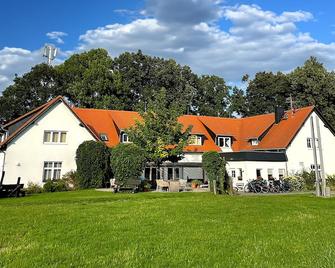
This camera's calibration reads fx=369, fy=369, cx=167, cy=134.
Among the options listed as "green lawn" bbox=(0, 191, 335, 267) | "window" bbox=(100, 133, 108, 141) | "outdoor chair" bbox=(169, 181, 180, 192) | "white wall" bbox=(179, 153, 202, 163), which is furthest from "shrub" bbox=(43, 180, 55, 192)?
"green lawn" bbox=(0, 191, 335, 267)

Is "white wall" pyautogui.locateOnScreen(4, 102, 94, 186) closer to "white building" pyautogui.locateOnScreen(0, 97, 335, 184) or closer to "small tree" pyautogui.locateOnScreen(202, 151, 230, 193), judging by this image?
"white building" pyautogui.locateOnScreen(0, 97, 335, 184)

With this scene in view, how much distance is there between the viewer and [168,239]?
8852mm

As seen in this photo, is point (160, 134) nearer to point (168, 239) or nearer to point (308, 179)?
point (308, 179)

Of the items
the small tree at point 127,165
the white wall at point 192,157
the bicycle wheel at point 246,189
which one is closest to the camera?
the small tree at point 127,165

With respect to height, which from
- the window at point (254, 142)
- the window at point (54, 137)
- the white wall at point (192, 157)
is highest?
the window at point (254, 142)

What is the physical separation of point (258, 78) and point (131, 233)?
206 feet

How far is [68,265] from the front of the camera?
6.81 meters

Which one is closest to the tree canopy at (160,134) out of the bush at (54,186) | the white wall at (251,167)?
the bush at (54,186)

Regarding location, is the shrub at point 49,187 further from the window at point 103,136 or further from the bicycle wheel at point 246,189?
the bicycle wheel at point 246,189

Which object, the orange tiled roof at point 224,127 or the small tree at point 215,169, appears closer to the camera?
the small tree at point 215,169

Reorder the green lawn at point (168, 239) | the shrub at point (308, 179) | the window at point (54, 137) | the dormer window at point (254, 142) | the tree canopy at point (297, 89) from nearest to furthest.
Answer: the green lawn at point (168, 239), the window at point (54, 137), the shrub at point (308, 179), the dormer window at point (254, 142), the tree canopy at point (297, 89)

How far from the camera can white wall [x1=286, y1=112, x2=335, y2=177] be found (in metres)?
43.9

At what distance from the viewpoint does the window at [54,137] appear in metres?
37.9

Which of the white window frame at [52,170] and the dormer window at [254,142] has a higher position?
the dormer window at [254,142]
